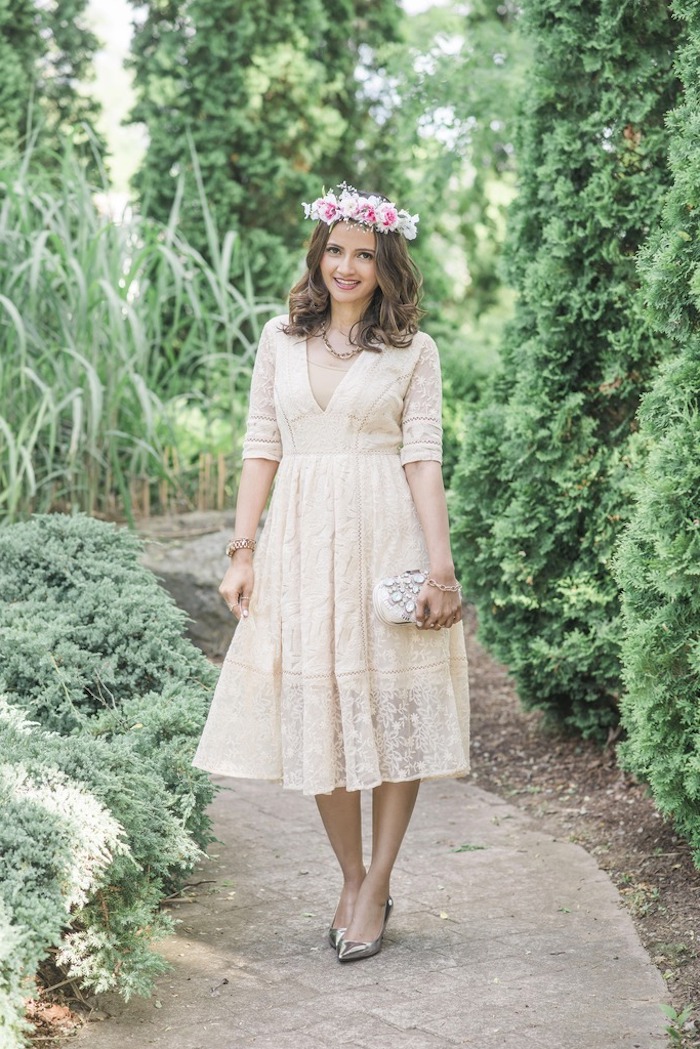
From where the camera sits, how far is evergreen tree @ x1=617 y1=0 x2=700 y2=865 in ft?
9.99

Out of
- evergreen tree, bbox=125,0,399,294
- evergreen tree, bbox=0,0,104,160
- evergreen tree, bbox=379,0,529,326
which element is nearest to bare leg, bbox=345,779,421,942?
evergreen tree, bbox=379,0,529,326

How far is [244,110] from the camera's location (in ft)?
27.9

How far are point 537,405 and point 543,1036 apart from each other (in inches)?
96.2

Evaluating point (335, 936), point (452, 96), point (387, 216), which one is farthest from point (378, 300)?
point (452, 96)

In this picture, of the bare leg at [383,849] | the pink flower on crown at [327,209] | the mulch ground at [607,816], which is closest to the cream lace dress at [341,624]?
the bare leg at [383,849]

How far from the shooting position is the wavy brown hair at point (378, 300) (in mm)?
3021

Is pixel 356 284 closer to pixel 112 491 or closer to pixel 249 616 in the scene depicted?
pixel 249 616

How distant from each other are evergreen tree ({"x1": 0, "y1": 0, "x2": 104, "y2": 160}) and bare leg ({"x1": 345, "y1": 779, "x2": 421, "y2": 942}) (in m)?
Answer: 7.25

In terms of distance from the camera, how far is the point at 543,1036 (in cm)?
255

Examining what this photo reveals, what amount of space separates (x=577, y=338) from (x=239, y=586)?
1.98m

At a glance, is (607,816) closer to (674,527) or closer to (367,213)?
(674,527)

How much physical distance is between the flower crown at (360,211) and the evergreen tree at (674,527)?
2.40 ft

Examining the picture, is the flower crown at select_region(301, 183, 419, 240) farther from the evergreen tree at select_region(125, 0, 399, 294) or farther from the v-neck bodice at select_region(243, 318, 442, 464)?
Answer: the evergreen tree at select_region(125, 0, 399, 294)

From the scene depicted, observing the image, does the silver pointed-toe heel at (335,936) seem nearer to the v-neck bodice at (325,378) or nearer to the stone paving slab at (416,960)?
the stone paving slab at (416,960)
